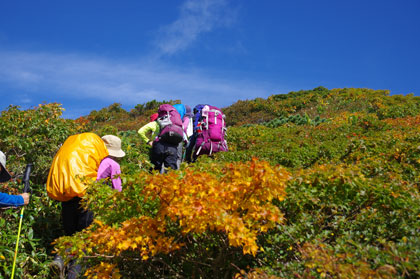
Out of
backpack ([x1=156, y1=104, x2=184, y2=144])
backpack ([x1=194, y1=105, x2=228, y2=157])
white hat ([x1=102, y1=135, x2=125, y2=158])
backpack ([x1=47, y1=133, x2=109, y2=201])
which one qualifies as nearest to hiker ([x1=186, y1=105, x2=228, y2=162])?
backpack ([x1=194, y1=105, x2=228, y2=157])

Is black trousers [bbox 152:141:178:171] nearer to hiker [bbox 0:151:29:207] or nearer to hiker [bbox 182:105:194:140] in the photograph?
hiker [bbox 182:105:194:140]

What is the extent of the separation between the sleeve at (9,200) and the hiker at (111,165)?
84 cm

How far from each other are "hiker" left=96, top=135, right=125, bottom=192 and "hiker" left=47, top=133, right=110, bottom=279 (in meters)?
0.09

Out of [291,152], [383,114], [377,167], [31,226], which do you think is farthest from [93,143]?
[383,114]

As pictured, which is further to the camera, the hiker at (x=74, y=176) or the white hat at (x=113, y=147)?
the white hat at (x=113, y=147)

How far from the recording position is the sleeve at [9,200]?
11.2ft

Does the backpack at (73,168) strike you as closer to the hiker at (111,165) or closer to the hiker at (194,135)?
the hiker at (111,165)

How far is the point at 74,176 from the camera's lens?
146 inches

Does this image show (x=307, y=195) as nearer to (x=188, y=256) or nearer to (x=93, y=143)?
(x=188, y=256)

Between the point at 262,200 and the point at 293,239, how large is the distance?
1.32ft

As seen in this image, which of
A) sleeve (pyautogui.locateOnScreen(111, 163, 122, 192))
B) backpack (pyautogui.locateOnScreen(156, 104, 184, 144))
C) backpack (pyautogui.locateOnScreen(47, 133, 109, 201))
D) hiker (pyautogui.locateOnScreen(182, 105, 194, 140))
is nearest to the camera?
backpack (pyautogui.locateOnScreen(47, 133, 109, 201))

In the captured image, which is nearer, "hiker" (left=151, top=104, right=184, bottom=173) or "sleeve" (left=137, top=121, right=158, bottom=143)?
"hiker" (left=151, top=104, right=184, bottom=173)

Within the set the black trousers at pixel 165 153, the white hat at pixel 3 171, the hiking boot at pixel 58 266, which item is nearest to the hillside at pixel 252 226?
the hiking boot at pixel 58 266

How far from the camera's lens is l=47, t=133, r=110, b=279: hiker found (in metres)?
3.68
